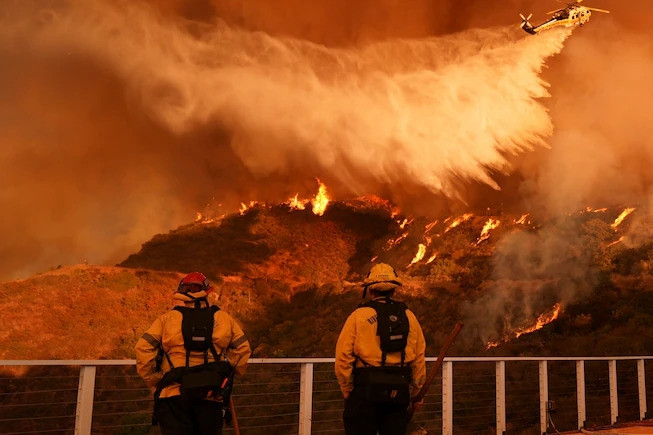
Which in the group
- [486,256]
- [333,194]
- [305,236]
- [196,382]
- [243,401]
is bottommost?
[243,401]

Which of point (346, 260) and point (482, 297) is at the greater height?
point (346, 260)

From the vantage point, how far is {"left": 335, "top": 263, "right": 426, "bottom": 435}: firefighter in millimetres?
4160

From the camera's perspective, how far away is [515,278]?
38000 mm

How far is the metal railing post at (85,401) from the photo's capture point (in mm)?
4723

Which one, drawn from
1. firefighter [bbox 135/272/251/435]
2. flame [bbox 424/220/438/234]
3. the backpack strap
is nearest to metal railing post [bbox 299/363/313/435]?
firefighter [bbox 135/272/251/435]

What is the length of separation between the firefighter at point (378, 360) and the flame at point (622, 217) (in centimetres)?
3636

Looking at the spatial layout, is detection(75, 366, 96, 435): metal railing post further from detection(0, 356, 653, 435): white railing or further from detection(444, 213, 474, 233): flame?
detection(444, 213, 474, 233): flame

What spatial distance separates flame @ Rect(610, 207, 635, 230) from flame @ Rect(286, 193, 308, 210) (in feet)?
112

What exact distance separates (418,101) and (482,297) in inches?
585

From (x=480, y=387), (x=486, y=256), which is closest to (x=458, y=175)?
(x=486, y=256)

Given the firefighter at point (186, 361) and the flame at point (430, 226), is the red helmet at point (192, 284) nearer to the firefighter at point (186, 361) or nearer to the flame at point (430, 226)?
the firefighter at point (186, 361)

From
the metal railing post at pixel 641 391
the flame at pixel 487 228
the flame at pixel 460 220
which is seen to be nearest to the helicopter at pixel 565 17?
the flame at pixel 487 228

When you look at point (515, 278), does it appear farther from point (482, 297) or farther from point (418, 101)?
point (418, 101)

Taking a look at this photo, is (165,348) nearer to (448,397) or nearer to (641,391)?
(448,397)
